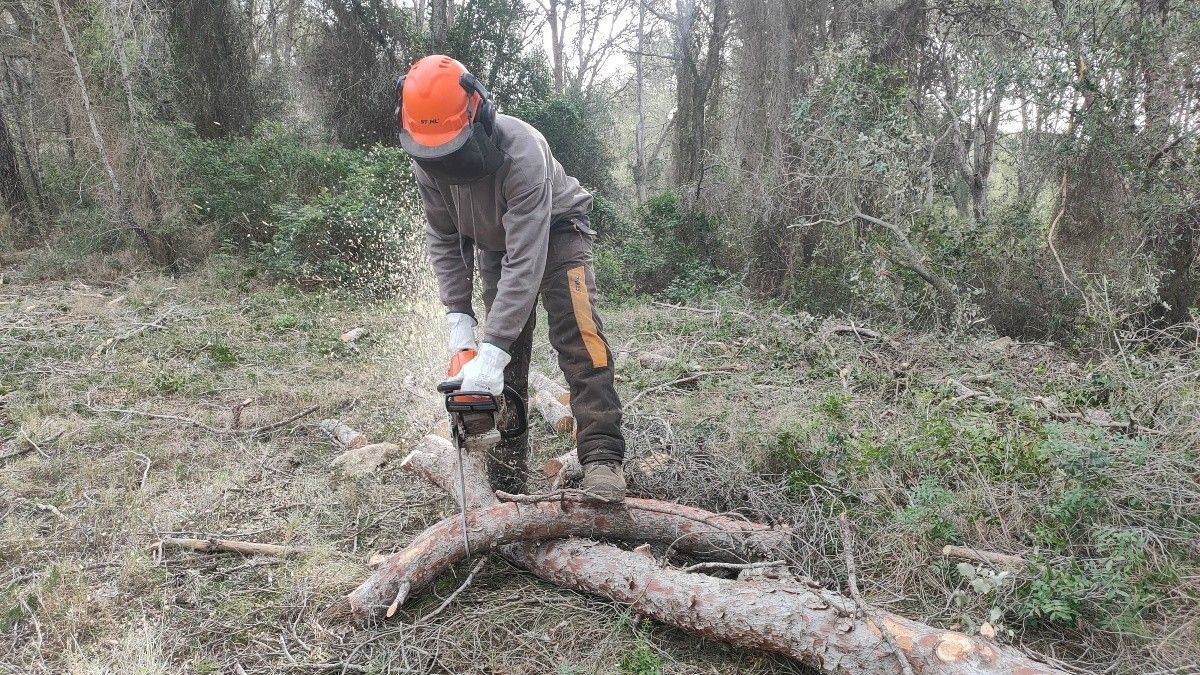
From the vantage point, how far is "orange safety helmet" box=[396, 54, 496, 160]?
2.20 m

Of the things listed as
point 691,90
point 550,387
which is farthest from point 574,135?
point 550,387

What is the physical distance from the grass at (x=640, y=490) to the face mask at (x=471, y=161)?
1470 millimetres

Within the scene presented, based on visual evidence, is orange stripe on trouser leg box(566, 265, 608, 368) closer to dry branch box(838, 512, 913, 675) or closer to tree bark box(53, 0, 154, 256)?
dry branch box(838, 512, 913, 675)

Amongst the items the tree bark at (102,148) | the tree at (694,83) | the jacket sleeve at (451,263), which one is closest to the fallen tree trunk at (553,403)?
the jacket sleeve at (451,263)

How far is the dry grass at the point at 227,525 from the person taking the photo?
2137mm

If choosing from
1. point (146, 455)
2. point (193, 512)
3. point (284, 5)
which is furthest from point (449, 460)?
point (284, 5)

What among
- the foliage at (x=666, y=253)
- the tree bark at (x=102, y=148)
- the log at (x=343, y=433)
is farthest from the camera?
the foliage at (x=666, y=253)

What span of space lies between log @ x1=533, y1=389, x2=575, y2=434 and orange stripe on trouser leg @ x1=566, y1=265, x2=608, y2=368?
1.08 meters

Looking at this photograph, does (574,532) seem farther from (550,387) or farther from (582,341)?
(550,387)

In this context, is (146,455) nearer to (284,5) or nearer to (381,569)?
(381,569)

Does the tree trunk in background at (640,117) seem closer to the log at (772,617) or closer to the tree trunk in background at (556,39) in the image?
the tree trunk in background at (556,39)

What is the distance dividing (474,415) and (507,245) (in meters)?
0.63

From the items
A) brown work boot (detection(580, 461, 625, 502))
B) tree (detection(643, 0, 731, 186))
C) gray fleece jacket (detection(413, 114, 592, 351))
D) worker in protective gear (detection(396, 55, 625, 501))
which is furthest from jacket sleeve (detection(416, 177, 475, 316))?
tree (detection(643, 0, 731, 186))

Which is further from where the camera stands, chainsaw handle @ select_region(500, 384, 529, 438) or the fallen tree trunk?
the fallen tree trunk
